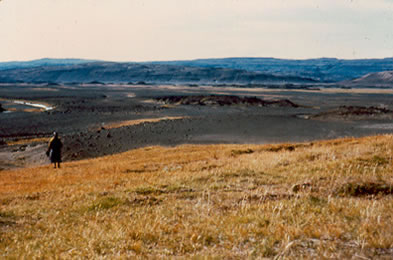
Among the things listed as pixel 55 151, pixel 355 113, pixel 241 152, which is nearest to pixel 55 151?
Result: pixel 55 151

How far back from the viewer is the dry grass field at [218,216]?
5223mm

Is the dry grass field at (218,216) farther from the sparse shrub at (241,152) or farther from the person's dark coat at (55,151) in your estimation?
the person's dark coat at (55,151)

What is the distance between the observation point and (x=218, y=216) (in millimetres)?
6723

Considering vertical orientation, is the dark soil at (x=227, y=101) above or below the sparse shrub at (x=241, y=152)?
above

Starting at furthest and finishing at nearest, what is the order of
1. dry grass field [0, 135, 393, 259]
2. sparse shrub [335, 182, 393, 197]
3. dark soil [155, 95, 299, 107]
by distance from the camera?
dark soil [155, 95, 299, 107] < sparse shrub [335, 182, 393, 197] < dry grass field [0, 135, 393, 259]

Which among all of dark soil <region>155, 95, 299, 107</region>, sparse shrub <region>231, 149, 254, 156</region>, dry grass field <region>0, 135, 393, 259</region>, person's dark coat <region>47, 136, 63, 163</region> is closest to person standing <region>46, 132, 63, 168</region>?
person's dark coat <region>47, 136, 63, 163</region>

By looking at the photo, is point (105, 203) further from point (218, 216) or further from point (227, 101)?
point (227, 101)

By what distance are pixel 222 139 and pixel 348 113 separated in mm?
21120

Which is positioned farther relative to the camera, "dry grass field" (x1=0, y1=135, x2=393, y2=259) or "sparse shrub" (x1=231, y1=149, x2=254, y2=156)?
"sparse shrub" (x1=231, y1=149, x2=254, y2=156)

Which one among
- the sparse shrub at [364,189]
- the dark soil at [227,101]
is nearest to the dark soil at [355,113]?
the dark soil at [227,101]

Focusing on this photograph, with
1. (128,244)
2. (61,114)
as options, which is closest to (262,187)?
(128,244)

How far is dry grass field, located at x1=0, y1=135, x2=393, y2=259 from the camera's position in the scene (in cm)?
522

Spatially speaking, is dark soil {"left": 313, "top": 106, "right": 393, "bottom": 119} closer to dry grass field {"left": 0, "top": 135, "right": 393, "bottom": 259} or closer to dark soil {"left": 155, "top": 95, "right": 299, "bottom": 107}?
dark soil {"left": 155, "top": 95, "right": 299, "bottom": 107}

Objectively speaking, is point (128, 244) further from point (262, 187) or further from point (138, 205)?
point (262, 187)
